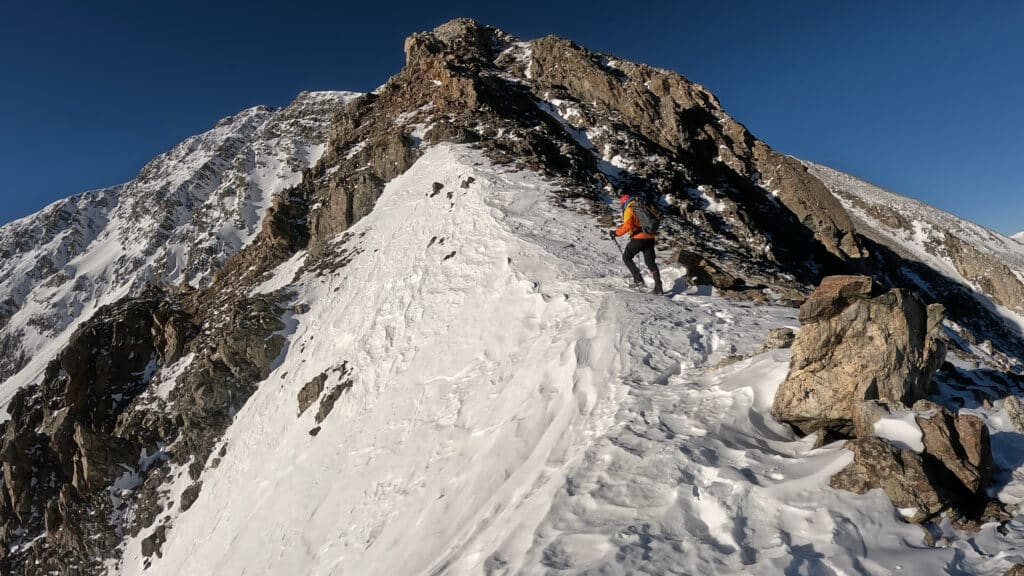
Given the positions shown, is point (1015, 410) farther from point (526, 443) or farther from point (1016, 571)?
point (526, 443)

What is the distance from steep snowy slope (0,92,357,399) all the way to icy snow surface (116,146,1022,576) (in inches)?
2918

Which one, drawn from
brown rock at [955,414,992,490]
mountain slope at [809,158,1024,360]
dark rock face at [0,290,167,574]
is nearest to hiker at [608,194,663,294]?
brown rock at [955,414,992,490]

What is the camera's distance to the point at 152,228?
3873 inches

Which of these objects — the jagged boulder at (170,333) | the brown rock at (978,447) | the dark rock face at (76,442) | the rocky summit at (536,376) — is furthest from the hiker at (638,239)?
the jagged boulder at (170,333)

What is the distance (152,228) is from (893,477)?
123109mm

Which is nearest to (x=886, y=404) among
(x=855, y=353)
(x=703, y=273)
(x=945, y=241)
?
(x=855, y=353)

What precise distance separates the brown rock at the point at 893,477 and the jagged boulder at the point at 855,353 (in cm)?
88

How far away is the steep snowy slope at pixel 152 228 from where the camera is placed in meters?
86.4

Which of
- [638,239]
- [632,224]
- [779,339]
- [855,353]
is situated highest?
[632,224]

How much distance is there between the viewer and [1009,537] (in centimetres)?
453

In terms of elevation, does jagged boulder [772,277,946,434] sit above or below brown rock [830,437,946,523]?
above

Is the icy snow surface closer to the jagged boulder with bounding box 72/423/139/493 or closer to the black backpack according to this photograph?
the black backpack

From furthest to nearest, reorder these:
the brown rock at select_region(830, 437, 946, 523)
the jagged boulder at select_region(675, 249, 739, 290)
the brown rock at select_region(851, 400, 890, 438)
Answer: the jagged boulder at select_region(675, 249, 739, 290)
the brown rock at select_region(851, 400, 890, 438)
the brown rock at select_region(830, 437, 946, 523)

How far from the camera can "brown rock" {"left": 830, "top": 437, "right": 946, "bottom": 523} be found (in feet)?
15.9
